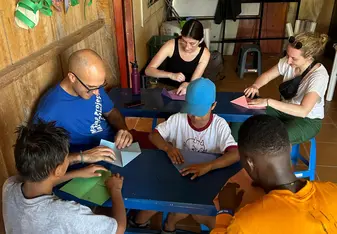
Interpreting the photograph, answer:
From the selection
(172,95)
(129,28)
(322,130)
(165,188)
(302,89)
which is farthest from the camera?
(322,130)

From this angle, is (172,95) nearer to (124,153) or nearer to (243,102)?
(243,102)

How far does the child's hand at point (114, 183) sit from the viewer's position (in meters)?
1.44

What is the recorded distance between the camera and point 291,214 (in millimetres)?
1019

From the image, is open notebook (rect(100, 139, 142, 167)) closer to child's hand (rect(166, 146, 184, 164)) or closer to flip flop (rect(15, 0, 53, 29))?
child's hand (rect(166, 146, 184, 164))

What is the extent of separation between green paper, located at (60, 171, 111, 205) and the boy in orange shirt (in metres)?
0.54

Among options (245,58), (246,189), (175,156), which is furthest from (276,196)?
(245,58)

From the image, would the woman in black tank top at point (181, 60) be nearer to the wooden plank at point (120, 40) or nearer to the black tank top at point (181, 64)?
the black tank top at point (181, 64)

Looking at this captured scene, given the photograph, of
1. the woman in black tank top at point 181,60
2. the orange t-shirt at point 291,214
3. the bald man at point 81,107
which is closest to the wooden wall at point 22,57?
the bald man at point 81,107

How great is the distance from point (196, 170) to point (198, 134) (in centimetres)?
42

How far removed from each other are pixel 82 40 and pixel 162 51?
0.74 metres

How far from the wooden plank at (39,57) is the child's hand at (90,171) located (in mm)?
554

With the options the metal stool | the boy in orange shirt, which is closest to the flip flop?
the boy in orange shirt

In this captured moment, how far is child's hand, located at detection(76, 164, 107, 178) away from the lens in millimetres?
1519

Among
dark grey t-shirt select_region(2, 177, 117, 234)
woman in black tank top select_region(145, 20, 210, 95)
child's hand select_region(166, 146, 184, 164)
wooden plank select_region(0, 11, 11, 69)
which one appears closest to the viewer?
dark grey t-shirt select_region(2, 177, 117, 234)
